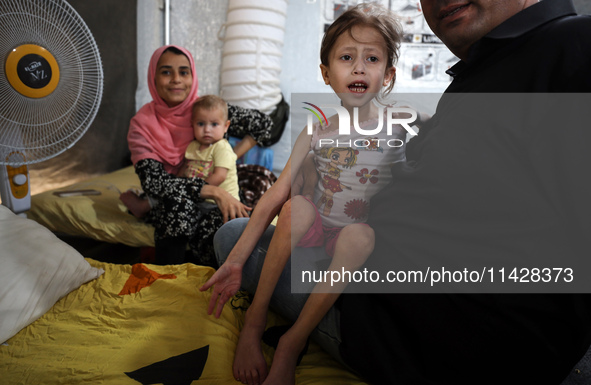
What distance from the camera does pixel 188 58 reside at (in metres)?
2.04

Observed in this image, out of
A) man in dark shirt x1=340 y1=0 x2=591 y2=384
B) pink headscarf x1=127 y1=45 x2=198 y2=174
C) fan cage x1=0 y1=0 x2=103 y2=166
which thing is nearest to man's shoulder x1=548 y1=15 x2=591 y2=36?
man in dark shirt x1=340 y1=0 x2=591 y2=384

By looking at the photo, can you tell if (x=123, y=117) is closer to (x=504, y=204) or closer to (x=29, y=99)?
(x=29, y=99)

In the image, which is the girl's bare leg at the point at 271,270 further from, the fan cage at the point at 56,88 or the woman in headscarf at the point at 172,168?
the fan cage at the point at 56,88

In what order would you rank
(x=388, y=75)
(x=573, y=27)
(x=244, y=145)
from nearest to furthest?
A: (x=573, y=27) → (x=388, y=75) → (x=244, y=145)

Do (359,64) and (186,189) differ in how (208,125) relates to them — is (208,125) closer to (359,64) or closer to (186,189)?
(186,189)

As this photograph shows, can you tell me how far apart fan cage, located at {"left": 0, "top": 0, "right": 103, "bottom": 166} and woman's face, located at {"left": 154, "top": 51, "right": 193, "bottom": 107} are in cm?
38

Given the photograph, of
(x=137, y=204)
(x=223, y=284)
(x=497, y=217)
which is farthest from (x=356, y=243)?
(x=137, y=204)

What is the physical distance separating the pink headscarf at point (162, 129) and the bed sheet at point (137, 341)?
2.82 feet

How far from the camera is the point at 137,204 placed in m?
2.01

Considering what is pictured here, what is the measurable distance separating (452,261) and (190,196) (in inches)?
51.5

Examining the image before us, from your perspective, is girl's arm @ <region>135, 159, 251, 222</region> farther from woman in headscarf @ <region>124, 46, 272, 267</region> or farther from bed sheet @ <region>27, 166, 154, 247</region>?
bed sheet @ <region>27, 166, 154, 247</region>

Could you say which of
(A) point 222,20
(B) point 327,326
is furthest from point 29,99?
(A) point 222,20

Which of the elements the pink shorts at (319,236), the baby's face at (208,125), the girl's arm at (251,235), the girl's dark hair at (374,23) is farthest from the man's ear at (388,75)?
the baby's face at (208,125)

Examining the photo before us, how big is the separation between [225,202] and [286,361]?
1.01 metres
